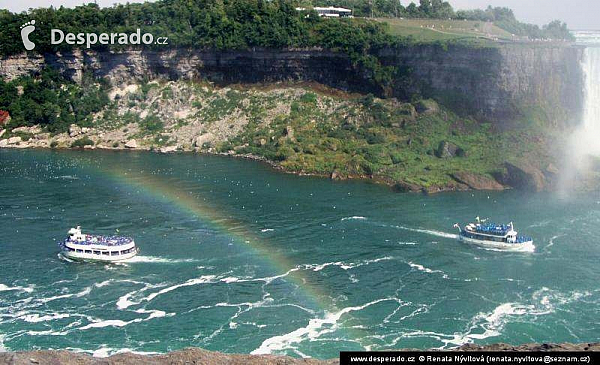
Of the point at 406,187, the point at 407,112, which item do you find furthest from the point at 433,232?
the point at 407,112

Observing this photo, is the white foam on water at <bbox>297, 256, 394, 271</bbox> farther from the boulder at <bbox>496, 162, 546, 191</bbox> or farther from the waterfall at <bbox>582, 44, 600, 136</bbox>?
the waterfall at <bbox>582, 44, 600, 136</bbox>

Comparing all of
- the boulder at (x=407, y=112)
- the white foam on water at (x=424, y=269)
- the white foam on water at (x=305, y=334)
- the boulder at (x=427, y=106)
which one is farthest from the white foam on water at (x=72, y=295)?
the boulder at (x=427, y=106)

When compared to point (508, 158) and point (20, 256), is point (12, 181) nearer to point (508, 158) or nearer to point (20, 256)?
point (20, 256)

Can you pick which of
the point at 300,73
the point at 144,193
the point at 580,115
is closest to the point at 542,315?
the point at 144,193

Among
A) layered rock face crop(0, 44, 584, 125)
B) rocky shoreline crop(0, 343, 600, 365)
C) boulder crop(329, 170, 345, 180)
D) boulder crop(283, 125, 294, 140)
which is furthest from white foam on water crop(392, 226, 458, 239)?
layered rock face crop(0, 44, 584, 125)

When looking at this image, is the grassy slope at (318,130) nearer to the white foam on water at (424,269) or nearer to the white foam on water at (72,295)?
the white foam on water at (424,269)

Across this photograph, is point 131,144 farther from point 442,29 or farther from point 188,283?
point 188,283

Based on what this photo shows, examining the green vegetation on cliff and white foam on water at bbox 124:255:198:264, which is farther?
the green vegetation on cliff
